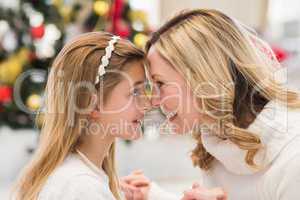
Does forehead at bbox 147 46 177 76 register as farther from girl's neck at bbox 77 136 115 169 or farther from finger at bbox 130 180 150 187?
finger at bbox 130 180 150 187

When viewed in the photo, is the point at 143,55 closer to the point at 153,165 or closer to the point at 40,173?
the point at 40,173

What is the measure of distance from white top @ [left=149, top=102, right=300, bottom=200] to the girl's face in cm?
20

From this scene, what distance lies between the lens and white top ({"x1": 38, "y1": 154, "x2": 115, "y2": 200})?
3.47ft

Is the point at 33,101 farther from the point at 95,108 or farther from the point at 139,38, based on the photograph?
the point at 95,108

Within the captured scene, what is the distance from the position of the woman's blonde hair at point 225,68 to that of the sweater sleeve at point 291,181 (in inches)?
3.5

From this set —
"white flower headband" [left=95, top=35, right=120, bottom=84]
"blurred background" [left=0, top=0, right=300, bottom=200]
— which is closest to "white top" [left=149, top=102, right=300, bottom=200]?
"white flower headband" [left=95, top=35, right=120, bottom=84]

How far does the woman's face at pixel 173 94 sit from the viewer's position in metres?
1.18

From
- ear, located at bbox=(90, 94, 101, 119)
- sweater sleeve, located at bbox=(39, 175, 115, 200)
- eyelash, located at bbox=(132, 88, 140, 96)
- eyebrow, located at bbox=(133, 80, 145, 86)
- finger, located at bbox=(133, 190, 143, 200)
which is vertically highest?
eyebrow, located at bbox=(133, 80, 145, 86)

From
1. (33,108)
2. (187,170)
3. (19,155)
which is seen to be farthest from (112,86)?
(187,170)

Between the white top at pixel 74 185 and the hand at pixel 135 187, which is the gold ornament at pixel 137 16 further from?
the white top at pixel 74 185

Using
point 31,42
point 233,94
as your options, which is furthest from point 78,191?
point 31,42

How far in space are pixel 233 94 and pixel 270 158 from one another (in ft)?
0.57

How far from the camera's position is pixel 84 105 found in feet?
4.03

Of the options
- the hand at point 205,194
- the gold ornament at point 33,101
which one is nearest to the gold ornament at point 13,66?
the gold ornament at point 33,101
